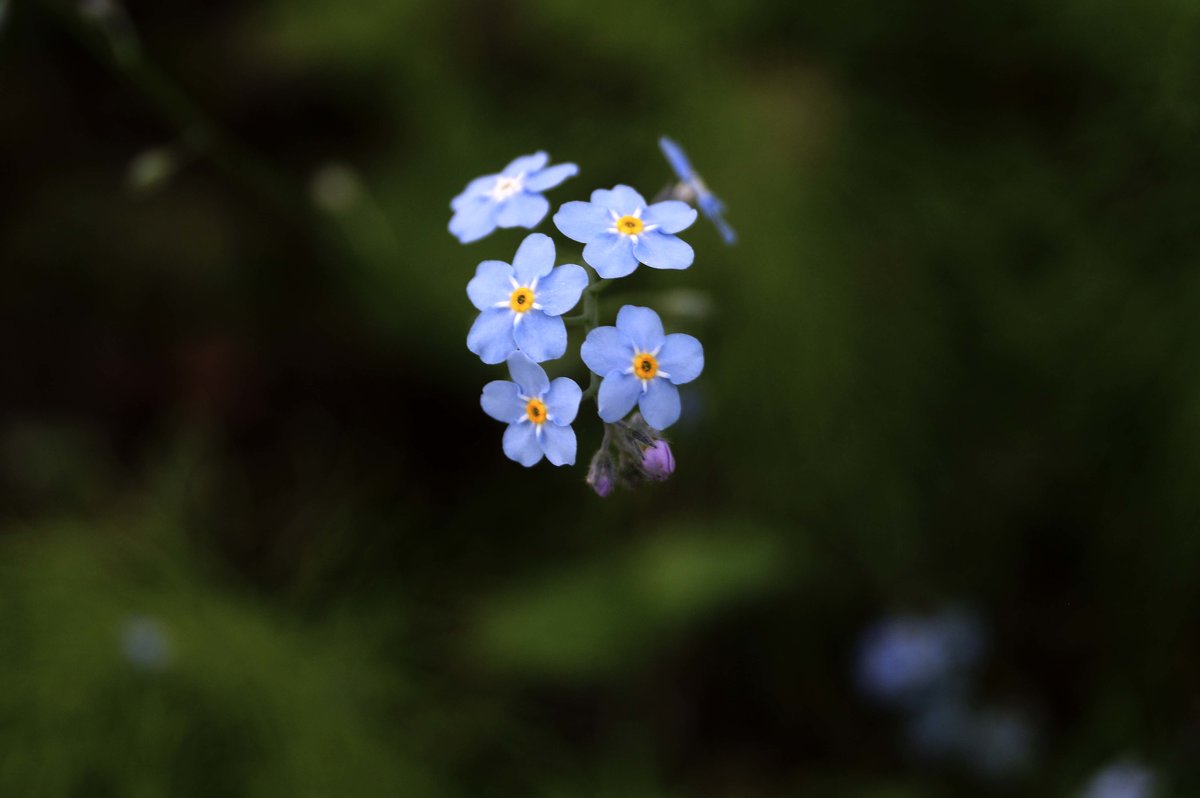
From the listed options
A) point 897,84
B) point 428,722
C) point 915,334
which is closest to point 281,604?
point 428,722

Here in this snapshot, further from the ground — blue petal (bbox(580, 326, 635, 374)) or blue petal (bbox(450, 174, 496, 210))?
blue petal (bbox(450, 174, 496, 210))

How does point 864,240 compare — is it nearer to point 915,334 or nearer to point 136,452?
point 915,334

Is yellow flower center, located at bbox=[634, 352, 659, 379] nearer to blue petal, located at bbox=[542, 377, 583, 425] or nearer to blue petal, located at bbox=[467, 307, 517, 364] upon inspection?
blue petal, located at bbox=[542, 377, 583, 425]

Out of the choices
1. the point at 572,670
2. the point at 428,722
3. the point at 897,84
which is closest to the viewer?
the point at 572,670

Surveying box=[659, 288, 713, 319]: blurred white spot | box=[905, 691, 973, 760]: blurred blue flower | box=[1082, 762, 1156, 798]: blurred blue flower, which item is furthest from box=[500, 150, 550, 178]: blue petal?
box=[905, 691, 973, 760]: blurred blue flower

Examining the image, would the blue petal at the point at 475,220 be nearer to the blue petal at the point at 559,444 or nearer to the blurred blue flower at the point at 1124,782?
the blue petal at the point at 559,444

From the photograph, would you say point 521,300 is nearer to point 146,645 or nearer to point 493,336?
point 493,336

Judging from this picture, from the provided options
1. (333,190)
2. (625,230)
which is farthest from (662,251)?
(333,190)
